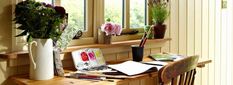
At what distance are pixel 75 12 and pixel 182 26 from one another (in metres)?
1.07

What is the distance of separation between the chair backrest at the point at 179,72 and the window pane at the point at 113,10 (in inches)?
26.5

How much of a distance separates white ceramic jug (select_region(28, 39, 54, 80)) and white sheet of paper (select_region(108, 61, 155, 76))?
40 cm

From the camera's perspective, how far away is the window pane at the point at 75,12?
189 centimetres

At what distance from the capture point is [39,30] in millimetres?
1477

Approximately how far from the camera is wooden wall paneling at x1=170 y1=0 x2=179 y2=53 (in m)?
2.53

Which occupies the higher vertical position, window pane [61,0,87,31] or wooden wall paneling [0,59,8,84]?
window pane [61,0,87,31]

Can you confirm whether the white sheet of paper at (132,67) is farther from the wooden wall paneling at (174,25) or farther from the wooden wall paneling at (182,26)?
the wooden wall paneling at (182,26)
